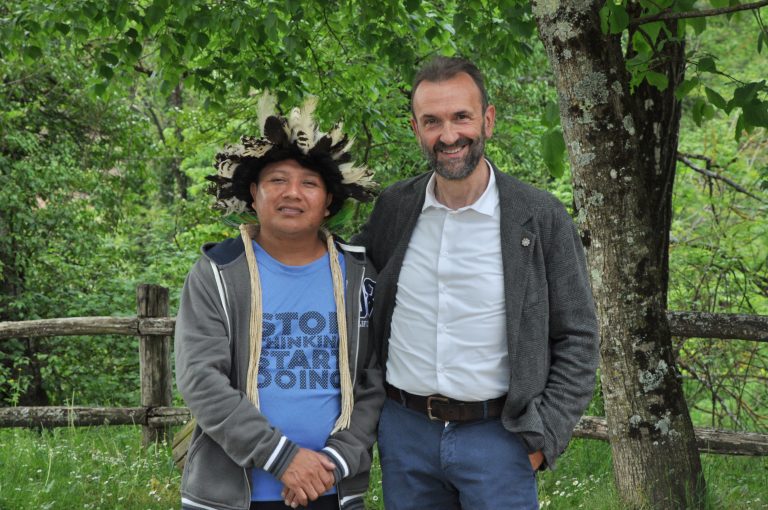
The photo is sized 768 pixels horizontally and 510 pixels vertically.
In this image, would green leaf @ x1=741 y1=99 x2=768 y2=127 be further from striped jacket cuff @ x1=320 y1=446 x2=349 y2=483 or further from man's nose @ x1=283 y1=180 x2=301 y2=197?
striped jacket cuff @ x1=320 y1=446 x2=349 y2=483

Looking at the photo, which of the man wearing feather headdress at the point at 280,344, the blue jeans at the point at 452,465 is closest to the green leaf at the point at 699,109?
the man wearing feather headdress at the point at 280,344

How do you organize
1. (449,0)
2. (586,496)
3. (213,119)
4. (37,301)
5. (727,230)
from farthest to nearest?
1. (37,301)
2. (213,119)
3. (449,0)
4. (727,230)
5. (586,496)

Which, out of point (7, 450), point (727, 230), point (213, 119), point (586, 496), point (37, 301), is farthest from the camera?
point (37, 301)

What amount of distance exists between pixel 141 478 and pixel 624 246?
318 centimetres

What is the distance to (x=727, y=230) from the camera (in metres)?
6.24

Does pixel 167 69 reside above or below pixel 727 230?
above

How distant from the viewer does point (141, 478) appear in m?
5.23

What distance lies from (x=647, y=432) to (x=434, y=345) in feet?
6.43

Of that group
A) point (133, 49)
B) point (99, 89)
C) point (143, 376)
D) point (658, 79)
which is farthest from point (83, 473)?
point (658, 79)

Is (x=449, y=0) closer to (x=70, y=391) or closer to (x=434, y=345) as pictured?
(x=434, y=345)

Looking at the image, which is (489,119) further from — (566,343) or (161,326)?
(161,326)

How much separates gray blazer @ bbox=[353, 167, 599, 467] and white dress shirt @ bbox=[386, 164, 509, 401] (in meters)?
0.05

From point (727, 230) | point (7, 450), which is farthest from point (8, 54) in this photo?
point (727, 230)

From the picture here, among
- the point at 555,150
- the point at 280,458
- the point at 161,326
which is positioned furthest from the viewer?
the point at 161,326
